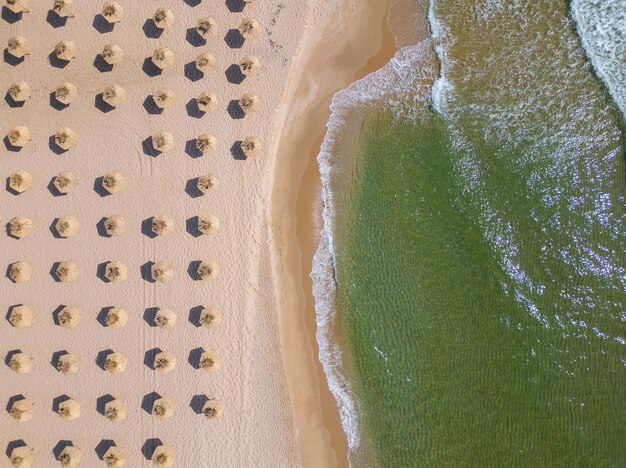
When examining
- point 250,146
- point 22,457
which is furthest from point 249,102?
point 22,457

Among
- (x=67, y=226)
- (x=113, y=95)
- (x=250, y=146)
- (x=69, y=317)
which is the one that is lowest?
(x=69, y=317)

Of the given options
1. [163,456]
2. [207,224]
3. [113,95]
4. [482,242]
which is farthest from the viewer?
[482,242]

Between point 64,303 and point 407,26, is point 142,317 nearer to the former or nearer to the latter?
point 64,303

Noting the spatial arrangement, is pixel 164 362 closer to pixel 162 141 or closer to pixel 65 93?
pixel 162 141

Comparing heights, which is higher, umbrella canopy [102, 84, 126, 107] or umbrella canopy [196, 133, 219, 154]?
umbrella canopy [102, 84, 126, 107]

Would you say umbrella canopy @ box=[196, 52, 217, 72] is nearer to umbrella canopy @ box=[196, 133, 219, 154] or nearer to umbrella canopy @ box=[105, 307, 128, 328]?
umbrella canopy @ box=[196, 133, 219, 154]

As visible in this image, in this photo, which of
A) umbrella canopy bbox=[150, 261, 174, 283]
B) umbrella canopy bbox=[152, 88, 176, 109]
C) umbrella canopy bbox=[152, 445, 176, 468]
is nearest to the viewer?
umbrella canopy bbox=[152, 445, 176, 468]

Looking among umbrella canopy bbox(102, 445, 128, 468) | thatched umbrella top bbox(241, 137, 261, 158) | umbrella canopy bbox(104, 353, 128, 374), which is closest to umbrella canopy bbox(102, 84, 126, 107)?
thatched umbrella top bbox(241, 137, 261, 158)

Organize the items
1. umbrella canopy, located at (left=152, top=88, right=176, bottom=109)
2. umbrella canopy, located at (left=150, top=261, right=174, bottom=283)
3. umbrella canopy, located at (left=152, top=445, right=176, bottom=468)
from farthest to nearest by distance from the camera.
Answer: umbrella canopy, located at (left=152, top=88, right=176, bottom=109) < umbrella canopy, located at (left=150, top=261, right=174, bottom=283) < umbrella canopy, located at (left=152, top=445, right=176, bottom=468)

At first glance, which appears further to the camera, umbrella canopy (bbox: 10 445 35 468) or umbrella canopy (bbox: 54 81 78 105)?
umbrella canopy (bbox: 54 81 78 105)
